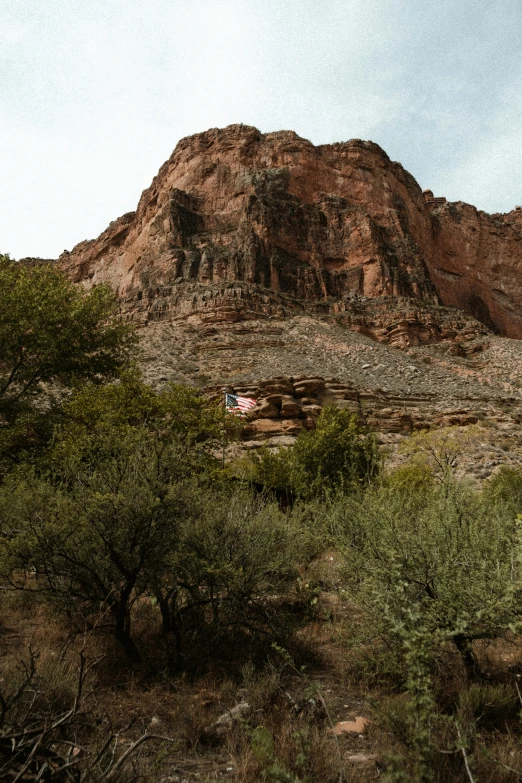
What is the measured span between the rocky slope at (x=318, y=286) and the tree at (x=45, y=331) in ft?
27.4

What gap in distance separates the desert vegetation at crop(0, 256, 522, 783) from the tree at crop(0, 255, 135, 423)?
28.7 ft

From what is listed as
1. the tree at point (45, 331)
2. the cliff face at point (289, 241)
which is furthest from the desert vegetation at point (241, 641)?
the cliff face at point (289, 241)

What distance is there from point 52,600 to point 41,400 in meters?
18.5

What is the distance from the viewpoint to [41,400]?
22.4 meters

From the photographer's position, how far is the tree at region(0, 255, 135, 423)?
14930 mm

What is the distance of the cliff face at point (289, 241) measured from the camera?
52.6m

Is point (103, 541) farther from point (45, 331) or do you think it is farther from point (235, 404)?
point (235, 404)

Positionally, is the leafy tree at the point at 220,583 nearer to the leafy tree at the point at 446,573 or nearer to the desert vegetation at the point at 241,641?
the desert vegetation at the point at 241,641

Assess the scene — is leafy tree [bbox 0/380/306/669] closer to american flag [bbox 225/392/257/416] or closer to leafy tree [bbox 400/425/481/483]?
leafy tree [bbox 400/425/481/483]

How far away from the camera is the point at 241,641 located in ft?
19.7

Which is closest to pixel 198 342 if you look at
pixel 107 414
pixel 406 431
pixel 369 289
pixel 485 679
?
pixel 406 431

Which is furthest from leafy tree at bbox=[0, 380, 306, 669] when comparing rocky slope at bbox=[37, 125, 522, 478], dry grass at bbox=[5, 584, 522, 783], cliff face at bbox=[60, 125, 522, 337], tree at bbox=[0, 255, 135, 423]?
cliff face at bbox=[60, 125, 522, 337]

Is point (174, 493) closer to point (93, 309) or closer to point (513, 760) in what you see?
point (513, 760)

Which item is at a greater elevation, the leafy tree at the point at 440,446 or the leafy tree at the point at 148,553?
the leafy tree at the point at 148,553
